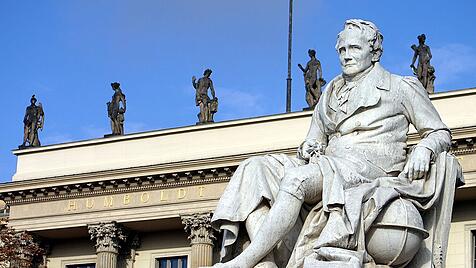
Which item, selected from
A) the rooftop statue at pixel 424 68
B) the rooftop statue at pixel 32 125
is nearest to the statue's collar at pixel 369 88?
the rooftop statue at pixel 424 68

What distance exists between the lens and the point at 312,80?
145 feet

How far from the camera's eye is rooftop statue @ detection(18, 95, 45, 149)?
162ft

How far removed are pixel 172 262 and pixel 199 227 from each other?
2.23m

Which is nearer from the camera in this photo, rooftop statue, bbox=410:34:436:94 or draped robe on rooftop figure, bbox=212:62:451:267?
draped robe on rooftop figure, bbox=212:62:451:267

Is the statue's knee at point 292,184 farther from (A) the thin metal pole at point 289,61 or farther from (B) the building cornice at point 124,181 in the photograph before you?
(A) the thin metal pole at point 289,61

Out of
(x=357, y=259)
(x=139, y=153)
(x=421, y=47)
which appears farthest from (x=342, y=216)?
(x=139, y=153)

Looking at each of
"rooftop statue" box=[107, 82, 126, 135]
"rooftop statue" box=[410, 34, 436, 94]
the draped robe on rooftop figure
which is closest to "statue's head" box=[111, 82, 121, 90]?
"rooftop statue" box=[107, 82, 126, 135]

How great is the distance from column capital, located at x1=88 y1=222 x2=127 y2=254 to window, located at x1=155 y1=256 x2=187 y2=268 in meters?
1.37

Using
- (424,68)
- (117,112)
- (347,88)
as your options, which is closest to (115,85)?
(117,112)

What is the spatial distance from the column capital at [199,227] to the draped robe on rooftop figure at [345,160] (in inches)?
1361

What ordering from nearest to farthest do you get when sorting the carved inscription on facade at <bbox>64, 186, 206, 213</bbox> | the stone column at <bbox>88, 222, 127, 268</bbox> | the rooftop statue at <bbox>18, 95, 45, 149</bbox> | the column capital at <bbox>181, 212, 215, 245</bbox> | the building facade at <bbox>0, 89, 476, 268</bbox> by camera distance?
the column capital at <bbox>181, 212, 215, 245</bbox> → the building facade at <bbox>0, 89, 476, 268</bbox> → the carved inscription on facade at <bbox>64, 186, 206, 213</bbox> → the stone column at <bbox>88, 222, 127, 268</bbox> → the rooftop statue at <bbox>18, 95, 45, 149</bbox>

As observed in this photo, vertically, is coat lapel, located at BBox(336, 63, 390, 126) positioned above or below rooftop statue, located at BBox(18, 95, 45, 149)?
below

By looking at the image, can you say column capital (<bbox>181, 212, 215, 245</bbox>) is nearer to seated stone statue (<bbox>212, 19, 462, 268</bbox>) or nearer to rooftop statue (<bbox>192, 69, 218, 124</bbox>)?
rooftop statue (<bbox>192, 69, 218, 124</bbox>)

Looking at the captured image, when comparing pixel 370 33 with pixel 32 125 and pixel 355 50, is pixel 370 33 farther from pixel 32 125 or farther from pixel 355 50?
pixel 32 125
